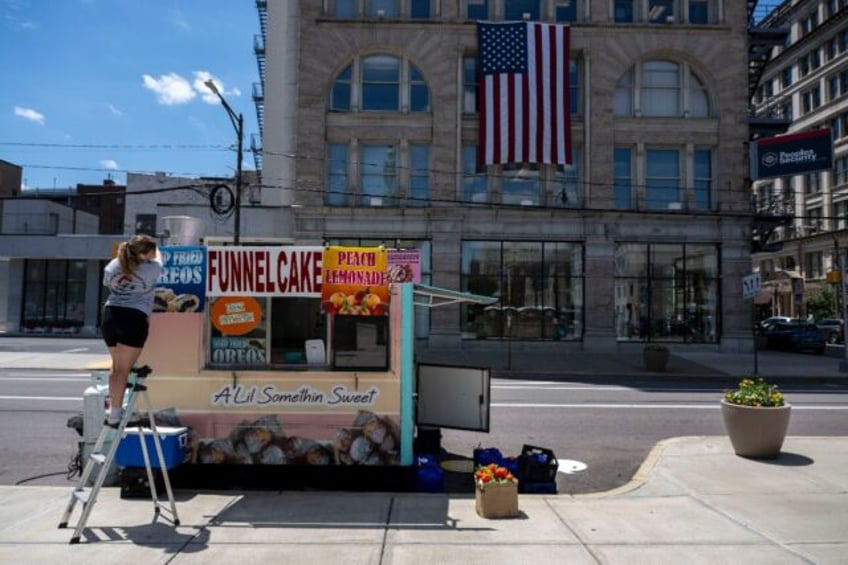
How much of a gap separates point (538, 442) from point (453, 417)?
2.28 m

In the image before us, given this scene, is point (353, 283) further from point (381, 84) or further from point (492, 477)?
point (381, 84)

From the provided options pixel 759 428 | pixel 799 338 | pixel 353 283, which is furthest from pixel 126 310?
pixel 799 338

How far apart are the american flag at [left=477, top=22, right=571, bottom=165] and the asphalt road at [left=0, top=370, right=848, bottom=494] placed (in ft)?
37.4

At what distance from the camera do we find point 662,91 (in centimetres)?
2733

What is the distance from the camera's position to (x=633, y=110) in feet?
88.7

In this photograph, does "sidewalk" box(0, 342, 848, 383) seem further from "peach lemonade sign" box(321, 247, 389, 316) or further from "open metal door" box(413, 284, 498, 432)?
"peach lemonade sign" box(321, 247, 389, 316)

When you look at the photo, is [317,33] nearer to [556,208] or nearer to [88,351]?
[556,208]

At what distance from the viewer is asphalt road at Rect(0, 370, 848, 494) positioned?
26.2 feet

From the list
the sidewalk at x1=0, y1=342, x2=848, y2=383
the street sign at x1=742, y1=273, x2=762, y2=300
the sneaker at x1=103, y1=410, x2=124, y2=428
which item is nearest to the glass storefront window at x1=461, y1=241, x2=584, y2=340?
the sidewalk at x1=0, y1=342, x2=848, y2=383

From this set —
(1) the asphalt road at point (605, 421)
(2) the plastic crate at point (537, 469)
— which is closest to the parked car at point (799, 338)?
(1) the asphalt road at point (605, 421)

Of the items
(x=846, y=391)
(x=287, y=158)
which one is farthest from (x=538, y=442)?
(x=287, y=158)

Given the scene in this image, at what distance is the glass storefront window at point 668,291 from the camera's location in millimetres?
26688

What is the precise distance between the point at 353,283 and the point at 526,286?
2050 cm

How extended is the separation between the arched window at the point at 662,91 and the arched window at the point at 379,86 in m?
8.16
